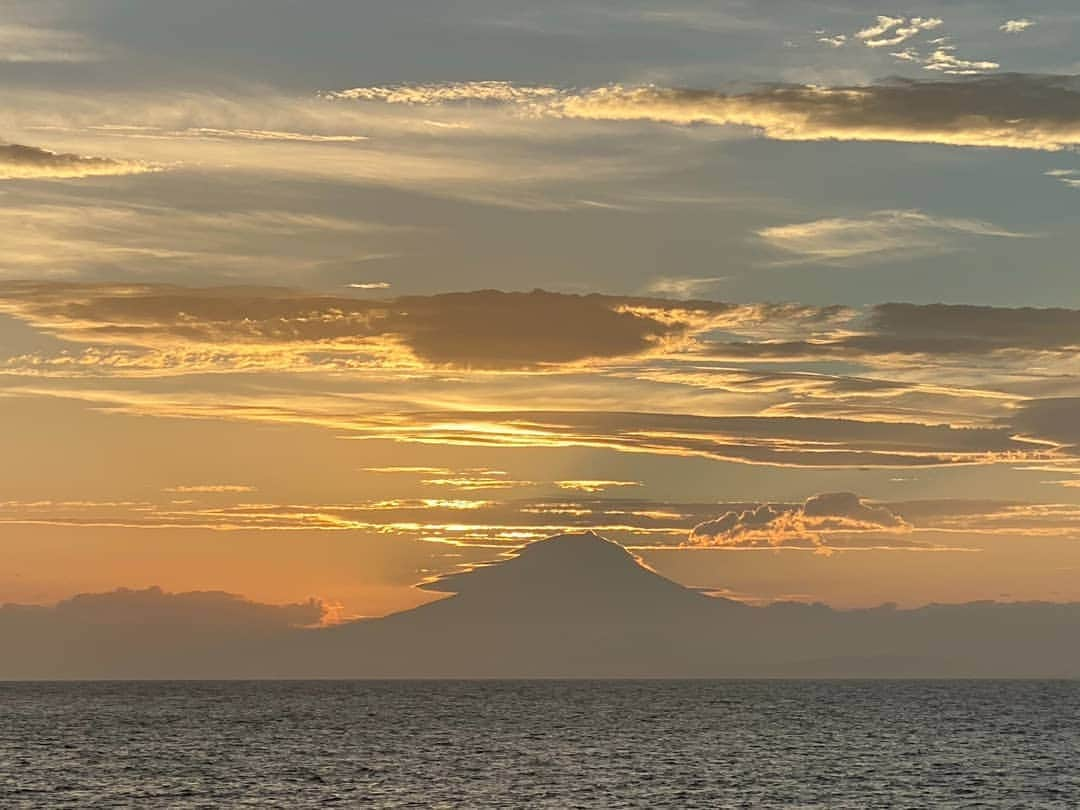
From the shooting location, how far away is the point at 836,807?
401 ft

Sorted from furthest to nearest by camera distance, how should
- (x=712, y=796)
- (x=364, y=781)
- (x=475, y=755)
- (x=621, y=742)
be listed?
(x=621, y=742) < (x=475, y=755) < (x=364, y=781) < (x=712, y=796)

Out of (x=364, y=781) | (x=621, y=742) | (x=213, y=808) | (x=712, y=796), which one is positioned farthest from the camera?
(x=621, y=742)

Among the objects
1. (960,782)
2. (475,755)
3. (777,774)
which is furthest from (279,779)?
(960,782)

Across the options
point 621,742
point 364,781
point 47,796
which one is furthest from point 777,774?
point 47,796

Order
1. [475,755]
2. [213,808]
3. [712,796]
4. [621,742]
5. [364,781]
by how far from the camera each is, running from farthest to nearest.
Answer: [621,742] → [475,755] → [364,781] → [712,796] → [213,808]

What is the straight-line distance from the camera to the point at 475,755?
6791 inches

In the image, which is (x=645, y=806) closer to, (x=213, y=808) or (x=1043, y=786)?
(x=213, y=808)

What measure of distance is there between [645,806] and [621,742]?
3076 inches

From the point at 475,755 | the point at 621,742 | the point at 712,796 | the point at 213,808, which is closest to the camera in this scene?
the point at 213,808

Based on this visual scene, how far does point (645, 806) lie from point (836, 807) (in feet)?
47.5

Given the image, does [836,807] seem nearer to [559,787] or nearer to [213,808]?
[559,787]

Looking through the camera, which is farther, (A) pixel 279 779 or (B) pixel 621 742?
(B) pixel 621 742

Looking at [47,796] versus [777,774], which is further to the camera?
[777,774]

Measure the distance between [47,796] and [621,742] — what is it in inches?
3325
